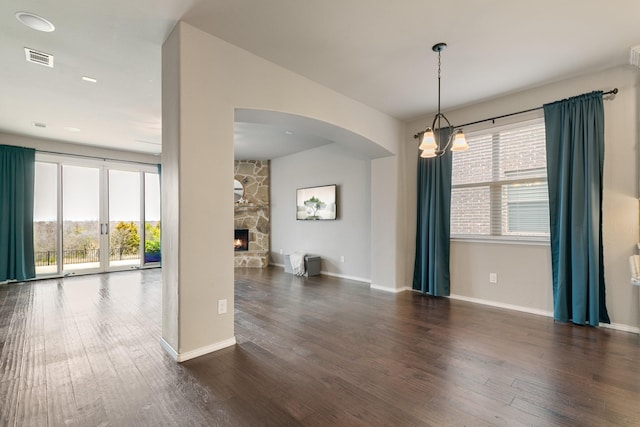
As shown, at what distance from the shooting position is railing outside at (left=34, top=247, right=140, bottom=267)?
244 inches

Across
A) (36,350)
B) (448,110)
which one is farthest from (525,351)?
(36,350)

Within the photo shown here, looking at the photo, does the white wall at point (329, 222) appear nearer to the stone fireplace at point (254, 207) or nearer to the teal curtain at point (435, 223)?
the stone fireplace at point (254, 207)

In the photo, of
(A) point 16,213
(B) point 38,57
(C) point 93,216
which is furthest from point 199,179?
(C) point 93,216

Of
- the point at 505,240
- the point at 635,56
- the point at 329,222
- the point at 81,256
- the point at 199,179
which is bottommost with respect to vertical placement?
the point at 81,256

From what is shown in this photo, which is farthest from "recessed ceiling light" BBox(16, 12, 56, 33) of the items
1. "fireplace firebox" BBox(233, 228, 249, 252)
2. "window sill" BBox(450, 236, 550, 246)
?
"fireplace firebox" BBox(233, 228, 249, 252)

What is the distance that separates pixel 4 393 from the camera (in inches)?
81.7

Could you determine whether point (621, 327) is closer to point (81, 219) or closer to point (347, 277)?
point (347, 277)

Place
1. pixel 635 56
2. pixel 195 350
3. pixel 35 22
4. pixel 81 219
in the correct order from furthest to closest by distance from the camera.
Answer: pixel 81 219
pixel 635 56
pixel 195 350
pixel 35 22

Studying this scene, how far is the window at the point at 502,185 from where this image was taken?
3.84 meters

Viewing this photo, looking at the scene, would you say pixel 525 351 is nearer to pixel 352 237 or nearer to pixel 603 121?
pixel 603 121

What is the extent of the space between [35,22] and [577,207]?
5.81m

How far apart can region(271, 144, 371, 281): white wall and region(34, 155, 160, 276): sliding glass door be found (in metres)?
3.36

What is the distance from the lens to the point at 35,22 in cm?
249

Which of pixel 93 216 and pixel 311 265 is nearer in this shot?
pixel 311 265
